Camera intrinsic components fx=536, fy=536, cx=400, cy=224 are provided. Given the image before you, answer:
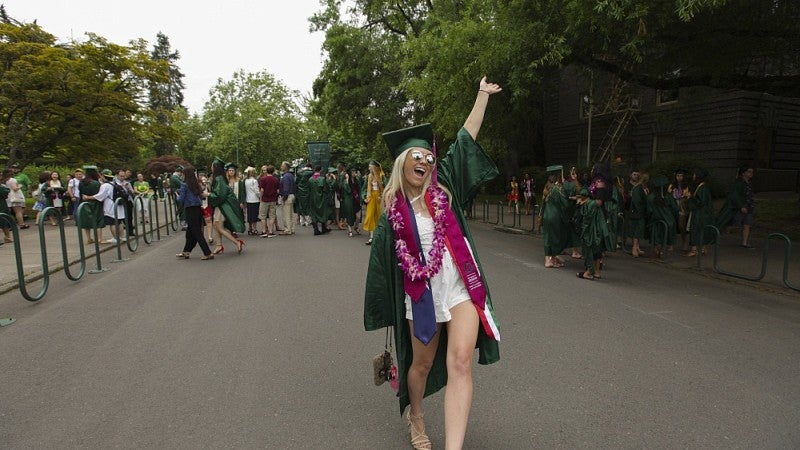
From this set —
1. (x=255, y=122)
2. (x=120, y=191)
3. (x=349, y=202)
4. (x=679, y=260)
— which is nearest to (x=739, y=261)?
(x=679, y=260)

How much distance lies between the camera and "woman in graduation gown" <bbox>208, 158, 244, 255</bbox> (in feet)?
35.0

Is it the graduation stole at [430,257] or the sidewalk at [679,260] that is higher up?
the graduation stole at [430,257]

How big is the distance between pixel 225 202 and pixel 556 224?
6395 millimetres

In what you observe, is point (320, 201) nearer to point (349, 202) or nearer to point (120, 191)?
point (349, 202)

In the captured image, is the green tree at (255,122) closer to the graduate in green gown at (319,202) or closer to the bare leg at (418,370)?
the graduate in green gown at (319,202)

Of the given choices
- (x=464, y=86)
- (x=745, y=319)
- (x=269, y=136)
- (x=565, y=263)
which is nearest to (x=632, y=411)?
(x=745, y=319)

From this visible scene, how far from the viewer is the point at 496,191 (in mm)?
30906

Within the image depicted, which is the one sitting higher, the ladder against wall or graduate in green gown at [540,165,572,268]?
the ladder against wall

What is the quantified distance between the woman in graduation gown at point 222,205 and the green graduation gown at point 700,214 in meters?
8.90

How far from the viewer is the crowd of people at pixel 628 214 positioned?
8469 millimetres

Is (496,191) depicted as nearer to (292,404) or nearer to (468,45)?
(468,45)

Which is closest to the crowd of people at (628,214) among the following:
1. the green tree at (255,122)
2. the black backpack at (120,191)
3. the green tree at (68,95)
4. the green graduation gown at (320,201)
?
the green graduation gown at (320,201)

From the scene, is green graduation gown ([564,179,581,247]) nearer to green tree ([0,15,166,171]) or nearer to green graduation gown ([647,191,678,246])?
green graduation gown ([647,191,678,246])

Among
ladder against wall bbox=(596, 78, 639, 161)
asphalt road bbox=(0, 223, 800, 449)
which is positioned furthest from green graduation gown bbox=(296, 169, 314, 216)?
ladder against wall bbox=(596, 78, 639, 161)
